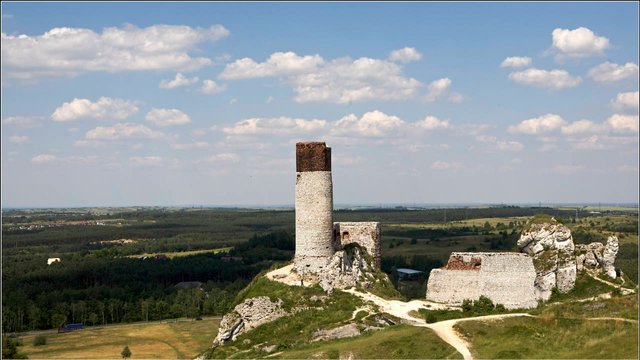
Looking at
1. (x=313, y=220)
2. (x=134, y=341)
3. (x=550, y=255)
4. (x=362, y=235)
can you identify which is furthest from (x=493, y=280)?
(x=134, y=341)

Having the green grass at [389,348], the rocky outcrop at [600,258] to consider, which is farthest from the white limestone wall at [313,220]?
the rocky outcrop at [600,258]

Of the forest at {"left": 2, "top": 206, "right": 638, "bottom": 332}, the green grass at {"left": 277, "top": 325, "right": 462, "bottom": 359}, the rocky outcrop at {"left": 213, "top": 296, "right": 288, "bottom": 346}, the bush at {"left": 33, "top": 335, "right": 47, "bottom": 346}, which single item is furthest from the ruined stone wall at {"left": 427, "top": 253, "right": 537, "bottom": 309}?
the bush at {"left": 33, "top": 335, "right": 47, "bottom": 346}

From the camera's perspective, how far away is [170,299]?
339 feet

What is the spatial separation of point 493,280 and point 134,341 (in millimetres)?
51375

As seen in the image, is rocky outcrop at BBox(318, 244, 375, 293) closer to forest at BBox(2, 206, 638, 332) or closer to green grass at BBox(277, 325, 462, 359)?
green grass at BBox(277, 325, 462, 359)

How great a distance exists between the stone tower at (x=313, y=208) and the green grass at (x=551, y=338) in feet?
37.0

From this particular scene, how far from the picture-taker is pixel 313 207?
139 feet

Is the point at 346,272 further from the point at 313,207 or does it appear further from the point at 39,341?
the point at 39,341

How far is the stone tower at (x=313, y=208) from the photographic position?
42281 mm

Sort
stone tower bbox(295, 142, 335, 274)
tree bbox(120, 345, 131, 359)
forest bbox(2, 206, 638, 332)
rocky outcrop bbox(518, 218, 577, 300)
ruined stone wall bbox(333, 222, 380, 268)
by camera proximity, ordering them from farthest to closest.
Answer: forest bbox(2, 206, 638, 332), tree bbox(120, 345, 131, 359), ruined stone wall bbox(333, 222, 380, 268), stone tower bbox(295, 142, 335, 274), rocky outcrop bbox(518, 218, 577, 300)

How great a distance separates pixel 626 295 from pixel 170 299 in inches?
2997

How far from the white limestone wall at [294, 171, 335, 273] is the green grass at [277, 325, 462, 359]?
8.96 meters

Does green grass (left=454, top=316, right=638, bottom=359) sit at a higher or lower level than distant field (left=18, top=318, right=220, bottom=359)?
higher

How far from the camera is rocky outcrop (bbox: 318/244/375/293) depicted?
41719mm
